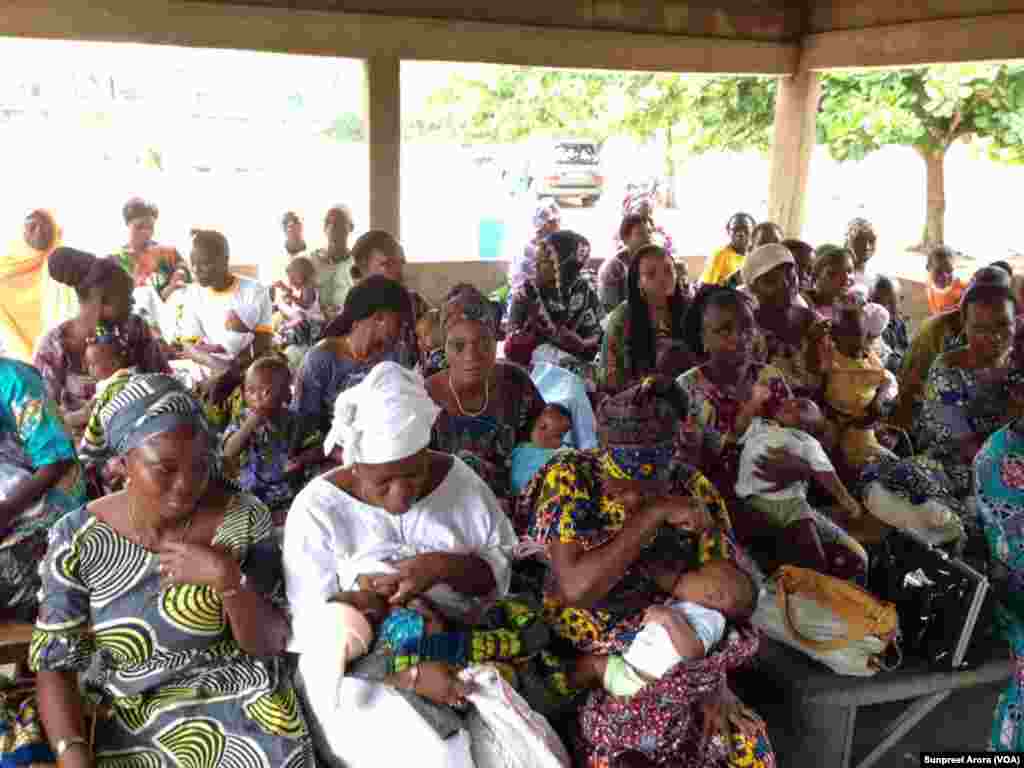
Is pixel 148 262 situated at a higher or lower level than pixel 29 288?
higher

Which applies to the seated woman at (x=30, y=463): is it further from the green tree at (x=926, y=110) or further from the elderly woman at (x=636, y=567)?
the green tree at (x=926, y=110)

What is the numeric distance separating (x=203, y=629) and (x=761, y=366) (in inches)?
102

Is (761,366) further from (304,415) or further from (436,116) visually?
(436,116)

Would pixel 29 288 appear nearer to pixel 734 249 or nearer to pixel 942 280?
pixel 734 249

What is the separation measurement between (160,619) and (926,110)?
11.1m

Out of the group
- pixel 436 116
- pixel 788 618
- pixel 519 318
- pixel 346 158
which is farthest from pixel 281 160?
pixel 788 618

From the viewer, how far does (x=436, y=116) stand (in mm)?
21328

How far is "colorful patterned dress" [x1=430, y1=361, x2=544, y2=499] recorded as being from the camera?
363 cm

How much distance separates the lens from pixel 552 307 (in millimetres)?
5781

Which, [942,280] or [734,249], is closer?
[942,280]

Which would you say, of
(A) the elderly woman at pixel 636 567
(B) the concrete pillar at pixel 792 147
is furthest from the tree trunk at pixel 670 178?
(A) the elderly woman at pixel 636 567

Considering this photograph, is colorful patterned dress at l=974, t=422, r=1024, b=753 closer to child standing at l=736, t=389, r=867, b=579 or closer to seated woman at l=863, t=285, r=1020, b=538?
child standing at l=736, t=389, r=867, b=579

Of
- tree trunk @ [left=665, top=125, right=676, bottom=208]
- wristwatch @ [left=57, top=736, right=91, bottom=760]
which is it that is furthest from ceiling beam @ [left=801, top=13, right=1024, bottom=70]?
tree trunk @ [left=665, top=125, right=676, bottom=208]

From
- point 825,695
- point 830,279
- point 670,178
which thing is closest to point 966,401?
point 830,279
